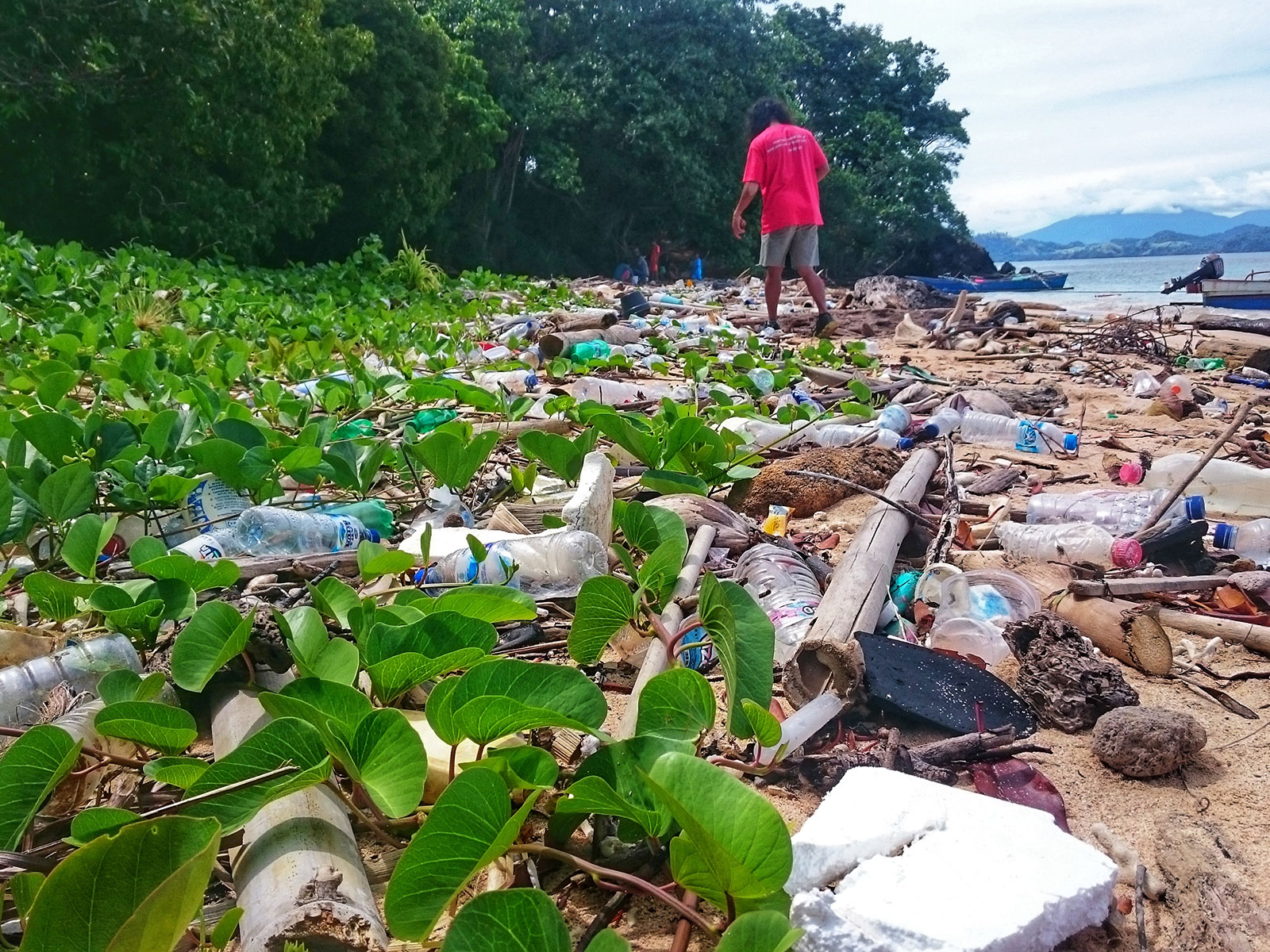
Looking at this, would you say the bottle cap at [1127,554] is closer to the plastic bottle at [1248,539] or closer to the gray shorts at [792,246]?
the plastic bottle at [1248,539]

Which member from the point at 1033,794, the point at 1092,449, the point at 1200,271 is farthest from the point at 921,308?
the point at 1033,794

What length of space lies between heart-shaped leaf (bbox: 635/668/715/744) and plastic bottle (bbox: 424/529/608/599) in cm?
69

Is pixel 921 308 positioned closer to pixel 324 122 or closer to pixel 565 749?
pixel 324 122

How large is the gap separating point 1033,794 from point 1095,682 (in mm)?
312

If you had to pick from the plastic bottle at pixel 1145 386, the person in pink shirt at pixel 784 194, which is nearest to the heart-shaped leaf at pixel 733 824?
the plastic bottle at pixel 1145 386

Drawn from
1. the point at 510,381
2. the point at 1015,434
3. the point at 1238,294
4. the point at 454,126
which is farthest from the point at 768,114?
the point at 454,126

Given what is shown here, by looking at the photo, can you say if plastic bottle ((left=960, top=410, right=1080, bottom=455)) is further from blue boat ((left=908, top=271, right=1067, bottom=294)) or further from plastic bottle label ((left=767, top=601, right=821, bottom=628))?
blue boat ((left=908, top=271, right=1067, bottom=294))

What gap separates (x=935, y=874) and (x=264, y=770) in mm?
699

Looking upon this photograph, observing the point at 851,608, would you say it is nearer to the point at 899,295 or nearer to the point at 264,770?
the point at 264,770

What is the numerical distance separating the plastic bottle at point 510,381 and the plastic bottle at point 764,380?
0.97 metres

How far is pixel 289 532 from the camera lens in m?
1.84

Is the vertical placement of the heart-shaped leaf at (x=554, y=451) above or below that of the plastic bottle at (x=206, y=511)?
above

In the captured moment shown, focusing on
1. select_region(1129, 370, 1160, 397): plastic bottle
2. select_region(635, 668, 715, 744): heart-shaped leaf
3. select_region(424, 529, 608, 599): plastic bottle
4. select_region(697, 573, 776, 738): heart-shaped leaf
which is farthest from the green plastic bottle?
select_region(1129, 370, 1160, 397): plastic bottle

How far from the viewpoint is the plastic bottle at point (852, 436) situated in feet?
10.0
